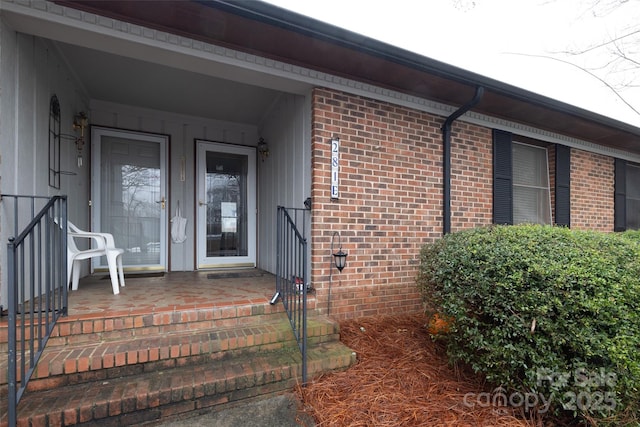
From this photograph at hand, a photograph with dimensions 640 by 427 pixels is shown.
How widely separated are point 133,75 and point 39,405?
3.20m

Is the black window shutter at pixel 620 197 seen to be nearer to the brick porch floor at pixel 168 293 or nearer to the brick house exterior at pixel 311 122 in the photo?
the brick house exterior at pixel 311 122

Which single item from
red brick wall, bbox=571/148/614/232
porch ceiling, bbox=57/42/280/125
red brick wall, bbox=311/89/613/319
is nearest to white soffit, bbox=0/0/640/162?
red brick wall, bbox=311/89/613/319

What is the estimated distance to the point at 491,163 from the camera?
3.97 m

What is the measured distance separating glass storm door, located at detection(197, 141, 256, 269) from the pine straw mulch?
102 inches

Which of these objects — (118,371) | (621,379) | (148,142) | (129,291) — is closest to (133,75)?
(148,142)

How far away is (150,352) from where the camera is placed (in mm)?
1986

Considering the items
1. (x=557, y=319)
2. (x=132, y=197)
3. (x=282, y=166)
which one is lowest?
(x=557, y=319)

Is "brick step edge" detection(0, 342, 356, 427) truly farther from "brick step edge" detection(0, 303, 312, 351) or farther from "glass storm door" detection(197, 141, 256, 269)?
"glass storm door" detection(197, 141, 256, 269)

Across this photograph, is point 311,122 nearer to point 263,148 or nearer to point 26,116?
point 263,148

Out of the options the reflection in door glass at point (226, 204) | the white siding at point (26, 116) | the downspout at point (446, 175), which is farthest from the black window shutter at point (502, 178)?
the white siding at point (26, 116)

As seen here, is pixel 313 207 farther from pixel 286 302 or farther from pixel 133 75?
pixel 133 75

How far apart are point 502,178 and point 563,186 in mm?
1451

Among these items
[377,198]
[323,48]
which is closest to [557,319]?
[377,198]

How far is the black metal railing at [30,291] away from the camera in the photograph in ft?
4.72
